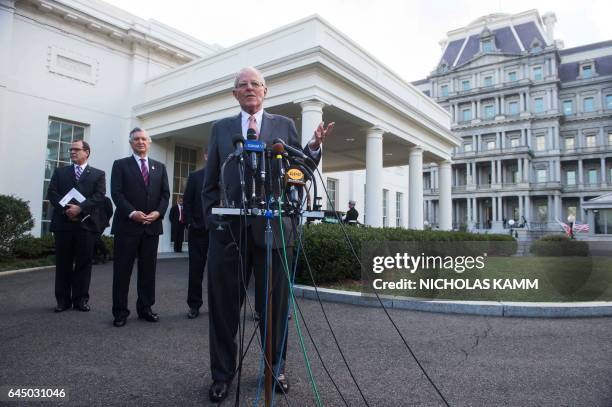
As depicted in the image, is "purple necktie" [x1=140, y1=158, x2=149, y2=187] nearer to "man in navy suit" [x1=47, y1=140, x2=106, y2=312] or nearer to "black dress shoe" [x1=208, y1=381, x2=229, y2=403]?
"man in navy suit" [x1=47, y1=140, x2=106, y2=312]

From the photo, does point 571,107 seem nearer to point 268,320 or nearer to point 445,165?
point 445,165

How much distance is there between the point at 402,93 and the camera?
52.7 ft

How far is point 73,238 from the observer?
5.13 meters

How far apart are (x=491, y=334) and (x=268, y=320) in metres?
3.49

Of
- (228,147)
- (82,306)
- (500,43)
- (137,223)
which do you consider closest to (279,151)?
(228,147)

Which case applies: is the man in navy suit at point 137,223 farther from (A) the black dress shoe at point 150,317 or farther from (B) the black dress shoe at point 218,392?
(B) the black dress shoe at point 218,392

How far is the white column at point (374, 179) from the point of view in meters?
13.5

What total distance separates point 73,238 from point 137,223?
129 cm

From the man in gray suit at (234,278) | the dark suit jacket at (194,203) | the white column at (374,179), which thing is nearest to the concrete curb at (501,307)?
the dark suit jacket at (194,203)

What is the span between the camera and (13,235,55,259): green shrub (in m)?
10.5

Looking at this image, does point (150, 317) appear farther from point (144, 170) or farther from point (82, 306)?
point (144, 170)

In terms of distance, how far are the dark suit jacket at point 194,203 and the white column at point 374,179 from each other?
28.6ft

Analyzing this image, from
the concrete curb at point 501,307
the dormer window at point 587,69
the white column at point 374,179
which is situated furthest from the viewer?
the dormer window at point 587,69

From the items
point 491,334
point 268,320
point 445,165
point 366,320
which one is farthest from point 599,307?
point 445,165
